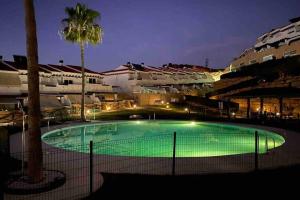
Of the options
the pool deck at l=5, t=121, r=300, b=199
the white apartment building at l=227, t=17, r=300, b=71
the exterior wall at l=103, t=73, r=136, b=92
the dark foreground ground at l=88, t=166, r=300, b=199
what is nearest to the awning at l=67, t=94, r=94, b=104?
the exterior wall at l=103, t=73, r=136, b=92

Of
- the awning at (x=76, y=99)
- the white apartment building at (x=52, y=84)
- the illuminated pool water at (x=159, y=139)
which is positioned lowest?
the illuminated pool water at (x=159, y=139)

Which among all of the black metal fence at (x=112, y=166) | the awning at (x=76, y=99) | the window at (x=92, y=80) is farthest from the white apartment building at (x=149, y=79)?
the black metal fence at (x=112, y=166)

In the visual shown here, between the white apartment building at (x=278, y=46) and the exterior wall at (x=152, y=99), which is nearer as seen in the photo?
the white apartment building at (x=278, y=46)

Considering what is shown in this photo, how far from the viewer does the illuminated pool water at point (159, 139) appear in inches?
632

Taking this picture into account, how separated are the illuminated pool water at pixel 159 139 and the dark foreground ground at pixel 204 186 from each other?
318cm

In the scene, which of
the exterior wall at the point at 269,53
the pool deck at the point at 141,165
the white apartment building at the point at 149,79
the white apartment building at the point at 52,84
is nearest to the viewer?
the pool deck at the point at 141,165

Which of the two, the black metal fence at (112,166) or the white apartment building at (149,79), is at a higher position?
the white apartment building at (149,79)

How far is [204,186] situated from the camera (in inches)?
350

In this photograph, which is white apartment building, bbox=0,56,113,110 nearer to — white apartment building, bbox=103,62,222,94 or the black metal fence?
white apartment building, bbox=103,62,222,94

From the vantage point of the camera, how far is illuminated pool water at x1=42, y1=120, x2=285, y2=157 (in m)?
16.0

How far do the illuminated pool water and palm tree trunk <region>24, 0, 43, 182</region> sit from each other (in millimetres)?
3121

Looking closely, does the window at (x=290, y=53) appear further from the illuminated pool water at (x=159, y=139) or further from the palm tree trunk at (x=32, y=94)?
the palm tree trunk at (x=32, y=94)

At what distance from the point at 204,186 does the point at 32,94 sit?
227 inches

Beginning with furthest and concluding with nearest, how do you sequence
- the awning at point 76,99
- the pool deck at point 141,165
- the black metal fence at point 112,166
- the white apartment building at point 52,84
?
1. the awning at point 76,99
2. the white apartment building at point 52,84
3. the pool deck at point 141,165
4. the black metal fence at point 112,166
